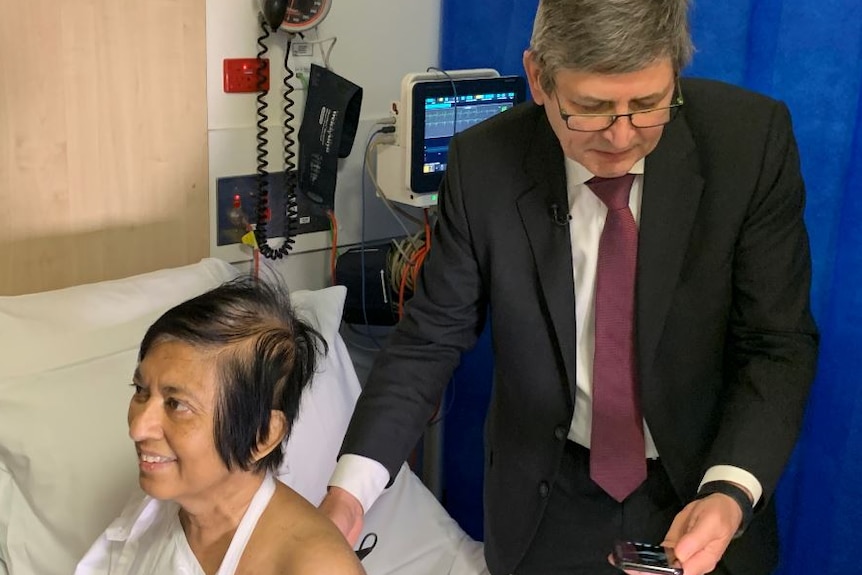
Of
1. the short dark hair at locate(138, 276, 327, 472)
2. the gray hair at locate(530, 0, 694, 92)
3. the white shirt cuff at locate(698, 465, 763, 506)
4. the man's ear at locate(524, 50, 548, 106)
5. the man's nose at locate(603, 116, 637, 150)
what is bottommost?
the white shirt cuff at locate(698, 465, 763, 506)

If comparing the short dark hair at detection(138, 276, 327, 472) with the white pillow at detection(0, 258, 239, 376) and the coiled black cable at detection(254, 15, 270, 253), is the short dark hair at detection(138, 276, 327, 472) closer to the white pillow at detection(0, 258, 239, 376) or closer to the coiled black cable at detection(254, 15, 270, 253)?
the white pillow at detection(0, 258, 239, 376)

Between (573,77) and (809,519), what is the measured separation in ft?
4.17


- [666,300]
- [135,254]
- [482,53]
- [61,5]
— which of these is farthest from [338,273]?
[666,300]

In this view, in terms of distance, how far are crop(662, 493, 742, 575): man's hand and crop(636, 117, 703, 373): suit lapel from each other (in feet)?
0.83

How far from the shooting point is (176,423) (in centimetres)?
131

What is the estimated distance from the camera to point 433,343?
163cm

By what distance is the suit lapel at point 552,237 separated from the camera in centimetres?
156

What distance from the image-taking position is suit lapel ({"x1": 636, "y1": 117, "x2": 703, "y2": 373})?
59.2 inches

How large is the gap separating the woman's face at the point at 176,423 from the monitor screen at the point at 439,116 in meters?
1.19

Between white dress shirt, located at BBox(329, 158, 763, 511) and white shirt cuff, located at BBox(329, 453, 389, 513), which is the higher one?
white dress shirt, located at BBox(329, 158, 763, 511)

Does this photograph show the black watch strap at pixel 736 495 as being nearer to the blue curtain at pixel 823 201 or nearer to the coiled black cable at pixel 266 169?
the blue curtain at pixel 823 201

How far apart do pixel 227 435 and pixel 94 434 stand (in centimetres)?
66

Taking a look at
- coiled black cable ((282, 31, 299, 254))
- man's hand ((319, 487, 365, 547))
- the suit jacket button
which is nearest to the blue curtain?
the suit jacket button

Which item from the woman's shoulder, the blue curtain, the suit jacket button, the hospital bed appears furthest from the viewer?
the blue curtain
